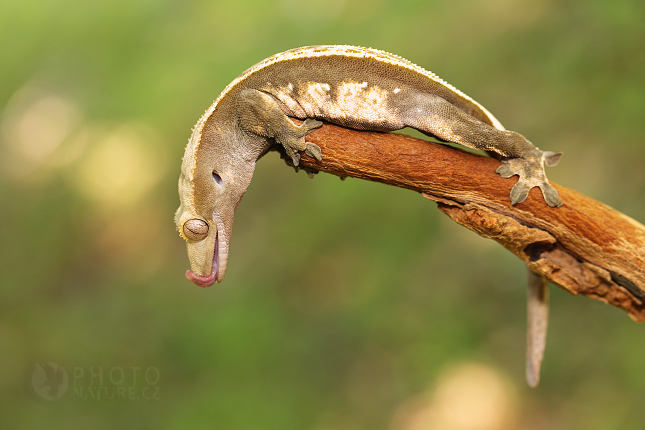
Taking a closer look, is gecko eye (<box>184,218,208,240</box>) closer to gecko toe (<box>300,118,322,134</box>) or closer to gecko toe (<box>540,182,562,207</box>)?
gecko toe (<box>300,118,322,134</box>)

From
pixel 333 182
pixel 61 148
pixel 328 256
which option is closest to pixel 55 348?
pixel 61 148

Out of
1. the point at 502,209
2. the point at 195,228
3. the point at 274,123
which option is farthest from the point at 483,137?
the point at 195,228

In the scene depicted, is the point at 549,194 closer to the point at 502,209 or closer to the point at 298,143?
the point at 502,209

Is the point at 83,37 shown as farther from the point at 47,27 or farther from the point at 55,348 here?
the point at 55,348

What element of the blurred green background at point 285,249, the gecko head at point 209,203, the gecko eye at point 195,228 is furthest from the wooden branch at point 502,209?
the blurred green background at point 285,249

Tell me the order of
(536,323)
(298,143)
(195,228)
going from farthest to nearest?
1. (536,323)
2. (195,228)
3. (298,143)

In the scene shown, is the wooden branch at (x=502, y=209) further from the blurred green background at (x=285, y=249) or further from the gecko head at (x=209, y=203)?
the blurred green background at (x=285, y=249)
